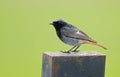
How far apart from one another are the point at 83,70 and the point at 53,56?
180 millimetres

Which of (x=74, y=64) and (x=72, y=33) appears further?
(x=72, y=33)

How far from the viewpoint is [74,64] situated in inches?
61.9

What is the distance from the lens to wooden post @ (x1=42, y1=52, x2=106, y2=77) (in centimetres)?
155

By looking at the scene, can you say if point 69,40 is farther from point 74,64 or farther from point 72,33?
point 74,64

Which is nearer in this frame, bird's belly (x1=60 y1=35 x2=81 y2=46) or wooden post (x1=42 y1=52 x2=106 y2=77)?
wooden post (x1=42 y1=52 x2=106 y2=77)

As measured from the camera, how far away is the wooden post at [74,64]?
1.55 m

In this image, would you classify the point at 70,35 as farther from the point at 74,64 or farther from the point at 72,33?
the point at 74,64

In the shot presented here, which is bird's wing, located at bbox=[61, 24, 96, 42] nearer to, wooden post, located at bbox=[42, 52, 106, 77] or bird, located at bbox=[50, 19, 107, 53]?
bird, located at bbox=[50, 19, 107, 53]

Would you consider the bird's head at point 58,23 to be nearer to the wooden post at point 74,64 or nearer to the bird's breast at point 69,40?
the bird's breast at point 69,40

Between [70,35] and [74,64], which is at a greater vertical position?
[70,35]

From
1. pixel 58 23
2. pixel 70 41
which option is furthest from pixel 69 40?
pixel 58 23

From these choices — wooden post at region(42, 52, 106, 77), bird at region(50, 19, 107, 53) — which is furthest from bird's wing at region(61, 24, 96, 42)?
wooden post at region(42, 52, 106, 77)

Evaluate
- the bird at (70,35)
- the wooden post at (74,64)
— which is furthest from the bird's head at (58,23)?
the wooden post at (74,64)

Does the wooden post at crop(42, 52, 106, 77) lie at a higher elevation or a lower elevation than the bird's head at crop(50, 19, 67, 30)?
lower
